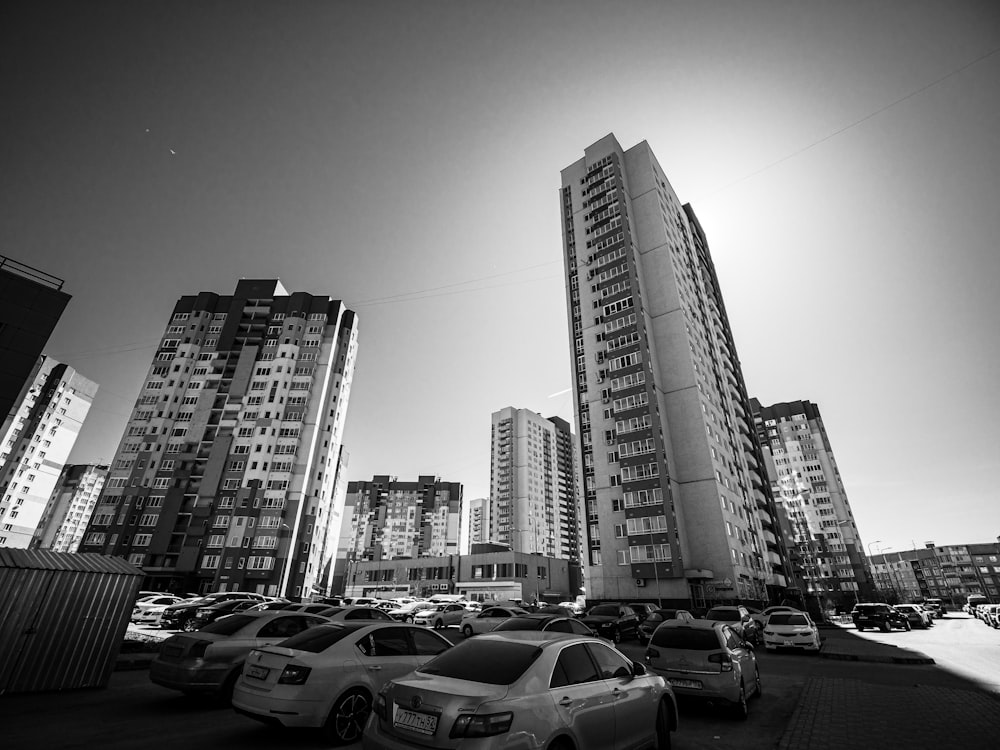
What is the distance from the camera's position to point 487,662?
4902 mm

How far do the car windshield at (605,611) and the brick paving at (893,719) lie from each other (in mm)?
12226

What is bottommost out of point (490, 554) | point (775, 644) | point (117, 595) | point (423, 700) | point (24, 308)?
point (775, 644)

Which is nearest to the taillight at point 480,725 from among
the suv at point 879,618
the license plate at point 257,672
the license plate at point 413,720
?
the license plate at point 413,720

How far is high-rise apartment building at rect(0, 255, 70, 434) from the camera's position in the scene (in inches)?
764

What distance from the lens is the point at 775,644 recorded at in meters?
19.9

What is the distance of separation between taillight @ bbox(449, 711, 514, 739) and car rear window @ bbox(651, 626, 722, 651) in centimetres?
647

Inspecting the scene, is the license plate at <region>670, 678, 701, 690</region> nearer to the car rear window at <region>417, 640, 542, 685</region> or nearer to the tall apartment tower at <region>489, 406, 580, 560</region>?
the car rear window at <region>417, 640, 542, 685</region>

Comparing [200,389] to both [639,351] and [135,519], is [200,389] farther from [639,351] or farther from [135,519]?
[639,351]

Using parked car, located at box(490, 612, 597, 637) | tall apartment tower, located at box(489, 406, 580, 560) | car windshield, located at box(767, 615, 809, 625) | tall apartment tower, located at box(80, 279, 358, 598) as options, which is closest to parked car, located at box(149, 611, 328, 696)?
parked car, located at box(490, 612, 597, 637)

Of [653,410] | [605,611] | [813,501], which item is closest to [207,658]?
[605,611]

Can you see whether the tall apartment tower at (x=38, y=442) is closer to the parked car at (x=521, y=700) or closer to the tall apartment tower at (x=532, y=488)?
the tall apartment tower at (x=532, y=488)

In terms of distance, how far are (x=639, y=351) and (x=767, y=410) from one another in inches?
3684

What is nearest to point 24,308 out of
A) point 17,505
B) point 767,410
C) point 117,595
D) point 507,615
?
point 117,595

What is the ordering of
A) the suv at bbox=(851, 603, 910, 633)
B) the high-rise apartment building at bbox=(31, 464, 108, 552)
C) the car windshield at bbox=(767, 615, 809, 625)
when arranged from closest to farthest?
1. the car windshield at bbox=(767, 615, 809, 625)
2. the suv at bbox=(851, 603, 910, 633)
3. the high-rise apartment building at bbox=(31, 464, 108, 552)
